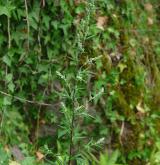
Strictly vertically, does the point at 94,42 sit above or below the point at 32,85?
above

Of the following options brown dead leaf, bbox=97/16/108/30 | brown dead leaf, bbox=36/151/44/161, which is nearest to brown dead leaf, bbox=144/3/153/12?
brown dead leaf, bbox=97/16/108/30

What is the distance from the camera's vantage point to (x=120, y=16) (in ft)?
13.9

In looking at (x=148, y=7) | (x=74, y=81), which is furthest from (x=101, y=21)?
(x=148, y=7)

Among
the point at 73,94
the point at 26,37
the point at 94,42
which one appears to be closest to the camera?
the point at 73,94

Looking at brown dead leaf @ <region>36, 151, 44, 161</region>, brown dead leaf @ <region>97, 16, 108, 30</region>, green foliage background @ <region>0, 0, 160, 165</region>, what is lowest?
brown dead leaf @ <region>36, 151, 44, 161</region>

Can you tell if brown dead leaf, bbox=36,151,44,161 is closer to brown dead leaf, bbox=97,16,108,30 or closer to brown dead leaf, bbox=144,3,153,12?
brown dead leaf, bbox=97,16,108,30

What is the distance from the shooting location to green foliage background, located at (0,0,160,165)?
351 centimetres

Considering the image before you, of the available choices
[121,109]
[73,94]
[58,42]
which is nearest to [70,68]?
[58,42]

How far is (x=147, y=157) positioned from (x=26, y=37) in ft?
4.59

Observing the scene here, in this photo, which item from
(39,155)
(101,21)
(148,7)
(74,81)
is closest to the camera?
(74,81)

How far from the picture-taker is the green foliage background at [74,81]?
11.5 feet

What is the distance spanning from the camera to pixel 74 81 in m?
3.25

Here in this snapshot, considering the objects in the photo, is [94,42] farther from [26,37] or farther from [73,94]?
[73,94]

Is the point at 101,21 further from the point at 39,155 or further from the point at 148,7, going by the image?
the point at 39,155
